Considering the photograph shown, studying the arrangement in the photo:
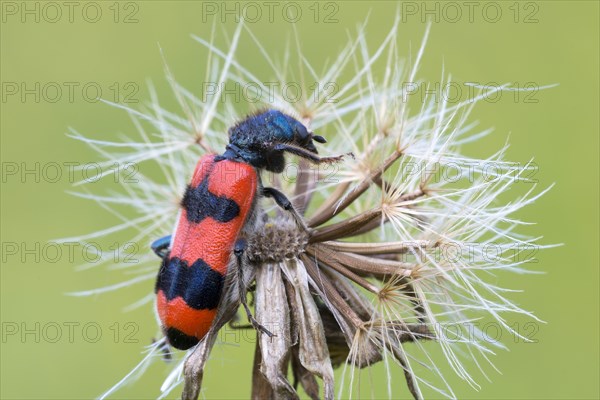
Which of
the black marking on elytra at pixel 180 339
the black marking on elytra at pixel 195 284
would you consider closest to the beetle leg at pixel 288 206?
the black marking on elytra at pixel 195 284

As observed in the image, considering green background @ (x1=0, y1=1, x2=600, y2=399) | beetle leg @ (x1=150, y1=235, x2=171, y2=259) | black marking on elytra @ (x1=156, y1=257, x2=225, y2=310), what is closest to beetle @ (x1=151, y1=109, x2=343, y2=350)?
black marking on elytra @ (x1=156, y1=257, x2=225, y2=310)

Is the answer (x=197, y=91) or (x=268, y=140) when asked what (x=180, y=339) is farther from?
(x=197, y=91)

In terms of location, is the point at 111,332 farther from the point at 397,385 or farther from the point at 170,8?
the point at 170,8

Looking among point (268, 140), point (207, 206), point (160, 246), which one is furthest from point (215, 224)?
point (160, 246)

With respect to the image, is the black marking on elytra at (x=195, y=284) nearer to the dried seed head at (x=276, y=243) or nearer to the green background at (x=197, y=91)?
the dried seed head at (x=276, y=243)

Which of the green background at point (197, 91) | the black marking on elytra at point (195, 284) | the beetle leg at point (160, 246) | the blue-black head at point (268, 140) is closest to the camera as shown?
the black marking on elytra at point (195, 284)
